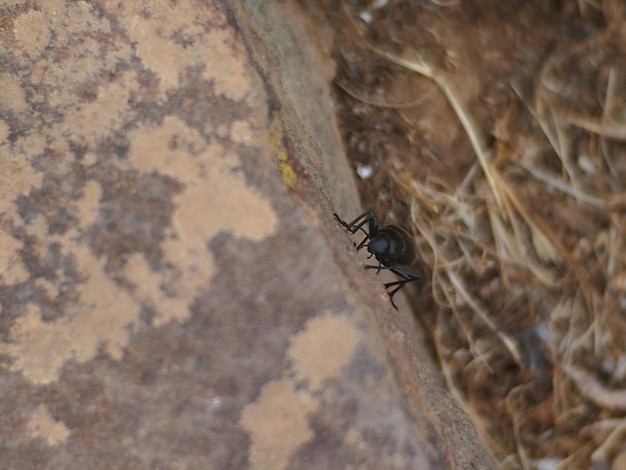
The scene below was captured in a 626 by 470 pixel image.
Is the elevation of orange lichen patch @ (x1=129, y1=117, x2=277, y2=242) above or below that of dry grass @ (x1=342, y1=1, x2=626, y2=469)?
above

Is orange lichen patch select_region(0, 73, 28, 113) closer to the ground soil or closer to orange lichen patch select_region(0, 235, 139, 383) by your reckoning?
orange lichen patch select_region(0, 235, 139, 383)

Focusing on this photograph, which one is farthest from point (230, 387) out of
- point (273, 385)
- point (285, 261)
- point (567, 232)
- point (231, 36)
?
point (567, 232)

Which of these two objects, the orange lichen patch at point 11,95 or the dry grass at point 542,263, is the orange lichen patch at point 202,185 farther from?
the dry grass at point 542,263

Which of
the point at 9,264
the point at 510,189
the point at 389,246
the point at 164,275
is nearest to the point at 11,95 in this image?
the point at 9,264

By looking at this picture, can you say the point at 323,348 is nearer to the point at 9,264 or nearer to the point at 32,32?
the point at 9,264

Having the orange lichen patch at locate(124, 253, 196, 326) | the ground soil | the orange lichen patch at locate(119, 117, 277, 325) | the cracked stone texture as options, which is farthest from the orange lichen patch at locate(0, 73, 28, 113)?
the ground soil

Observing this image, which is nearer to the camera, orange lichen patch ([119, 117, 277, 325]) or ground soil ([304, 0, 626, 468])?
orange lichen patch ([119, 117, 277, 325])
